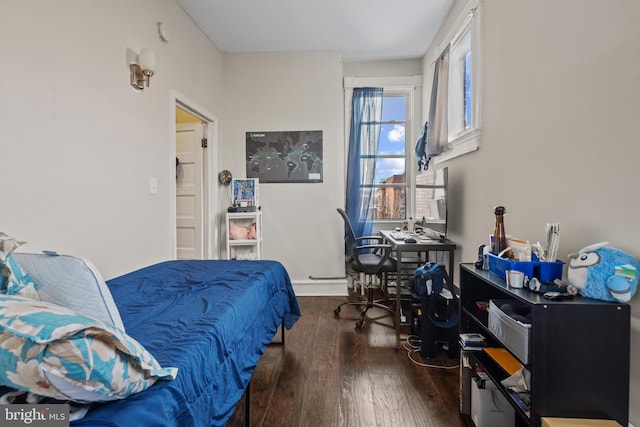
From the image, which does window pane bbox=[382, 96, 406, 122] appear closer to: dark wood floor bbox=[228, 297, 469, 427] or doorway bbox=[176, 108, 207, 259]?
doorway bbox=[176, 108, 207, 259]

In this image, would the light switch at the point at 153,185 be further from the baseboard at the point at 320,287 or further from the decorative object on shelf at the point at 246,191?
the baseboard at the point at 320,287

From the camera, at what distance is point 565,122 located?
1.42 metres

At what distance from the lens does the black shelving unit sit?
1.04 meters

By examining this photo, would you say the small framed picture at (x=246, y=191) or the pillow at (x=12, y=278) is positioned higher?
the small framed picture at (x=246, y=191)

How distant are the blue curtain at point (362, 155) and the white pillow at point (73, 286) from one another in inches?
128

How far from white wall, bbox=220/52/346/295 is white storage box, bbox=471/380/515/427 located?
233 centimetres

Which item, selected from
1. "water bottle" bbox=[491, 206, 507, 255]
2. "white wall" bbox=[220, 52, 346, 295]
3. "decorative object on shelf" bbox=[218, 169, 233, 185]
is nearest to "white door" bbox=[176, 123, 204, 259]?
"decorative object on shelf" bbox=[218, 169, 233, 185]

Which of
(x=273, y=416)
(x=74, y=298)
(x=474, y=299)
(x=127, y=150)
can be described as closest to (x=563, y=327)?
(x=474, y=299)

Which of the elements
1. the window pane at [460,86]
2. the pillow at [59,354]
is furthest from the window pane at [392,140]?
the pillow at [59,354]

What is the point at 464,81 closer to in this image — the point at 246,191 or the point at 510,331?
the point at 510,331

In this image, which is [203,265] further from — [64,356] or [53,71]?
[64,356]

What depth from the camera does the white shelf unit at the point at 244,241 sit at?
3.56m

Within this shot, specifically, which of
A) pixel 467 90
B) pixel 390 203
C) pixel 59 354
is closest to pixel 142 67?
pixel 59 354

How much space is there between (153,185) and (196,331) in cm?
166
